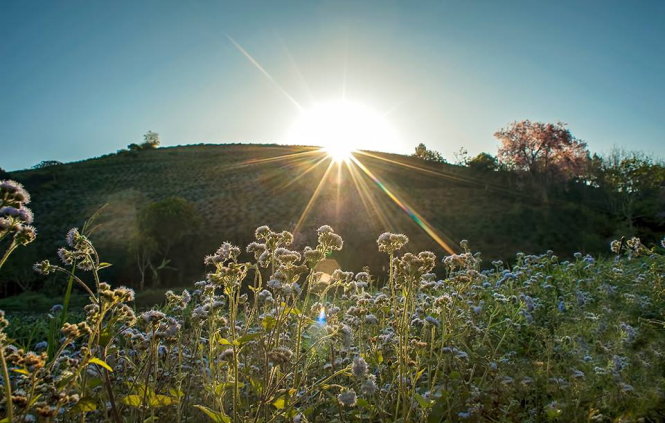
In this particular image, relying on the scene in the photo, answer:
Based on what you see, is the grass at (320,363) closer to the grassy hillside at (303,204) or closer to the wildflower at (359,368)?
the wildflower at (359,368)

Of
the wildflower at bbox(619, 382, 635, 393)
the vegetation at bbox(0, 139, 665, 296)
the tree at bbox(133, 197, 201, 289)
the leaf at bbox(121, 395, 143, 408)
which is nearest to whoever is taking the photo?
the leaf at bbox(121, 395, 143, 408)

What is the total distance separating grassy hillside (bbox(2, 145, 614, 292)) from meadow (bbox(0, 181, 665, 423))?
21.5 metres

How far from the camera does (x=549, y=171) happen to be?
50.7 m

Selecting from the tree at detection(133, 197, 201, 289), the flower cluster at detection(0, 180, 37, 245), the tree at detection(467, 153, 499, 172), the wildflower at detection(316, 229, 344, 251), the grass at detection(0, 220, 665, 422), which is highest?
the tree at detection(467, 153, 499, 172)

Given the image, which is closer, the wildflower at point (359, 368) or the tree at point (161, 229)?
the wildflower at point (359, 368)

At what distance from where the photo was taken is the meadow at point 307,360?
2273mm

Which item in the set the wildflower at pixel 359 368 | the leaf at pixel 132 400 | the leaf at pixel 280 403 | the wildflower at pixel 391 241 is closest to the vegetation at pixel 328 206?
the wildflower at pixel 391 241

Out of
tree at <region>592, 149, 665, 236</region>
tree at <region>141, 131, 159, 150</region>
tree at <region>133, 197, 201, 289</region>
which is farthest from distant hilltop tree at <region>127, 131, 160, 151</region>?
tree at <region>592, 149, 665, 236</region>

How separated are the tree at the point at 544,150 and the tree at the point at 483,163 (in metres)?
7.07

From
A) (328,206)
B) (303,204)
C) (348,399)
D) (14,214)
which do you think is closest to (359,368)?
(348,399)

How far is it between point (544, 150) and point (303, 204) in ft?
104

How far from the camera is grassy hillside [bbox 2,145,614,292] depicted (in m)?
35.7

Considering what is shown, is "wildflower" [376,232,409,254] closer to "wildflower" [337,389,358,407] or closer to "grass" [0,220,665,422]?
"grass" [0,220,665,422]

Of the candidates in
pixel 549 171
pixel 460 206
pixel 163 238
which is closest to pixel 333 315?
pixel 163 238
